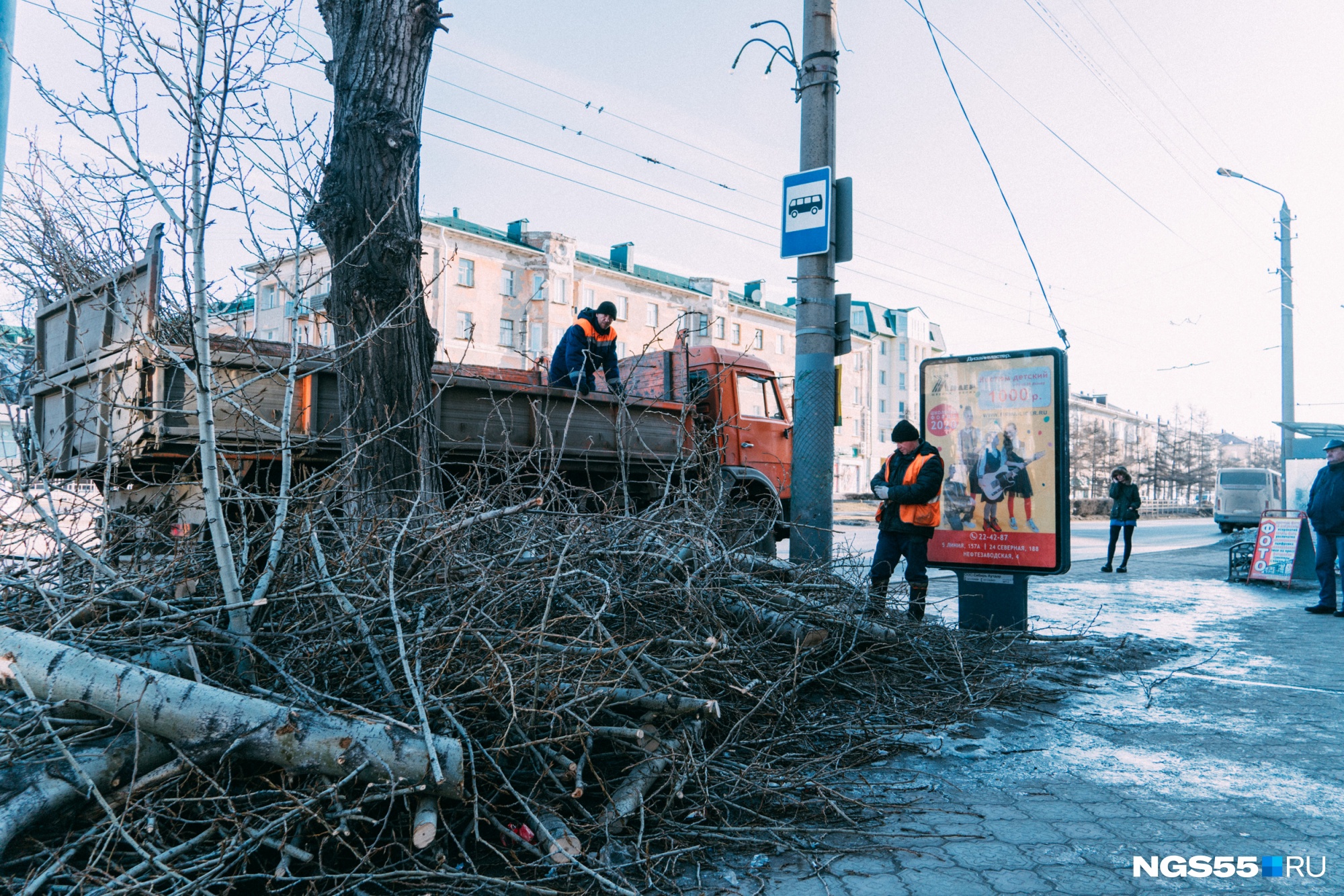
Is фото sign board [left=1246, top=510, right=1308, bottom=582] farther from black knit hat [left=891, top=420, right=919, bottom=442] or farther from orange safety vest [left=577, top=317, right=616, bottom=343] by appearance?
orange safety vest [left=577, top=317, right=616, bottom=343]

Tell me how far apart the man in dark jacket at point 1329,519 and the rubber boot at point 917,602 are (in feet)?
17.5

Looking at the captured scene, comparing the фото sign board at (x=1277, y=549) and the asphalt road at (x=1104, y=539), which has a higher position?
the фото sign board at (x=1277, y=549)

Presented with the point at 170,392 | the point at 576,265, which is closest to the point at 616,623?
the point at 170,392

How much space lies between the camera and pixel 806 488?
6793 millimetres

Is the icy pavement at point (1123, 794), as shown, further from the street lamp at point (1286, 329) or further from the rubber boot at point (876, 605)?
the street lamp at point (1286, 329)

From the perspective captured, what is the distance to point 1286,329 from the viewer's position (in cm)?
1983

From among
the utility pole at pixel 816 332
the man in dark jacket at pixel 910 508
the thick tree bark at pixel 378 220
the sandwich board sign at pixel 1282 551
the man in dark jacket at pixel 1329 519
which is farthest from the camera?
the sandwich board sign at pixel 1282 551

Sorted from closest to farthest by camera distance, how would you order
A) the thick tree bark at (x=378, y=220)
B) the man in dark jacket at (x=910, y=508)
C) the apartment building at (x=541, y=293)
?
the thick tree bark at (x=378, y=220) < the man in dark jacket at (x=910, y=508) < the apartment building at (x=541, y=293)

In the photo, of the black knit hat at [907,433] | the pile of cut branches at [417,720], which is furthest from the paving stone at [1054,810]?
the black knit hat at [907,433]

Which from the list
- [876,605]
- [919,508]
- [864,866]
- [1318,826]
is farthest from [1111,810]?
[919,508]

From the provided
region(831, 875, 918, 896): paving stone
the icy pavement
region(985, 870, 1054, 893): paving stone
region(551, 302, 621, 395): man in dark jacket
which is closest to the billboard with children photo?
the icy pavement

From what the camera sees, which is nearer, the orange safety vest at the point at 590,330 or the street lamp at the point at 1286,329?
the orange safety vest at the point at 590,330

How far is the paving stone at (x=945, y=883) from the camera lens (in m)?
2.83

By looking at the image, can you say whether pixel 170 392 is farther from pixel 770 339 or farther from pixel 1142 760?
pixel 770 339
